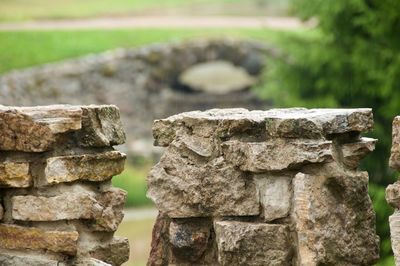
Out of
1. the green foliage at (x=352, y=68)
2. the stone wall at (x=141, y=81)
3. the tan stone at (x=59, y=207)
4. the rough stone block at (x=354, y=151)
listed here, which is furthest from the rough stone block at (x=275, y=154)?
the stone wall at (x=141, y=81)

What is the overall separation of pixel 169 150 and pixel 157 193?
0.25 meters

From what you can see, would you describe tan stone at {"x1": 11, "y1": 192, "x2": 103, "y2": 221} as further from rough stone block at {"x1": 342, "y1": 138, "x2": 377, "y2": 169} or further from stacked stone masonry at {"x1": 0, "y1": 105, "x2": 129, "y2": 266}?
rough stone block at {"x1": 342, "y1": 138, "x2": 377, "y2": 169}

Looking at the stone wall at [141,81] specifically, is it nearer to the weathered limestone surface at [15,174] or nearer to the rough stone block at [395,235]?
the weathered limestone surface at [15,174]

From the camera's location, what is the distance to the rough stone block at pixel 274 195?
5477 millimetres

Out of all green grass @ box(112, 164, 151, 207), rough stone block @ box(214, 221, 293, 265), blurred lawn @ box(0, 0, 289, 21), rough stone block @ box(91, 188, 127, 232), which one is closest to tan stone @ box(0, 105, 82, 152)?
rough stone block @ box(91, 188, 127, 232)

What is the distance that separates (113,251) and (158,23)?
2289 cm

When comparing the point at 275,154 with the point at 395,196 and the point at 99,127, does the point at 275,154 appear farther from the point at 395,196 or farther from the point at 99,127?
the point at 99,127

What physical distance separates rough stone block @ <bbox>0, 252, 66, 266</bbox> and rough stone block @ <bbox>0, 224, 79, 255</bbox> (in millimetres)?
49

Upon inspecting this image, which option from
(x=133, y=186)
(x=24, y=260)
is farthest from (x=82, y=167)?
(x=133, y=186)

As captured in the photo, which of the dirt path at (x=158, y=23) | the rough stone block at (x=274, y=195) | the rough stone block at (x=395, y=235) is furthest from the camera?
the dirt path at (x=158, y=23)

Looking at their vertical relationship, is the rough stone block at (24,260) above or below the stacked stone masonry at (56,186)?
below

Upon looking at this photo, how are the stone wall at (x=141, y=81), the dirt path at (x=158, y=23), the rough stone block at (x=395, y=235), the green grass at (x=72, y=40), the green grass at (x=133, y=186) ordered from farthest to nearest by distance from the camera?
the dirt path at (x=158, y=23) → the green grass at (x=72, y=40) → the stone wall at (x=141, y=81) → the green grass at (x=133, y=186) → the rough stone block at (x=395, y=235)

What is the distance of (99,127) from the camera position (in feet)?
19.1

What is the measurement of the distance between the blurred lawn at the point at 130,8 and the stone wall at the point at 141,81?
4139 millimetres
